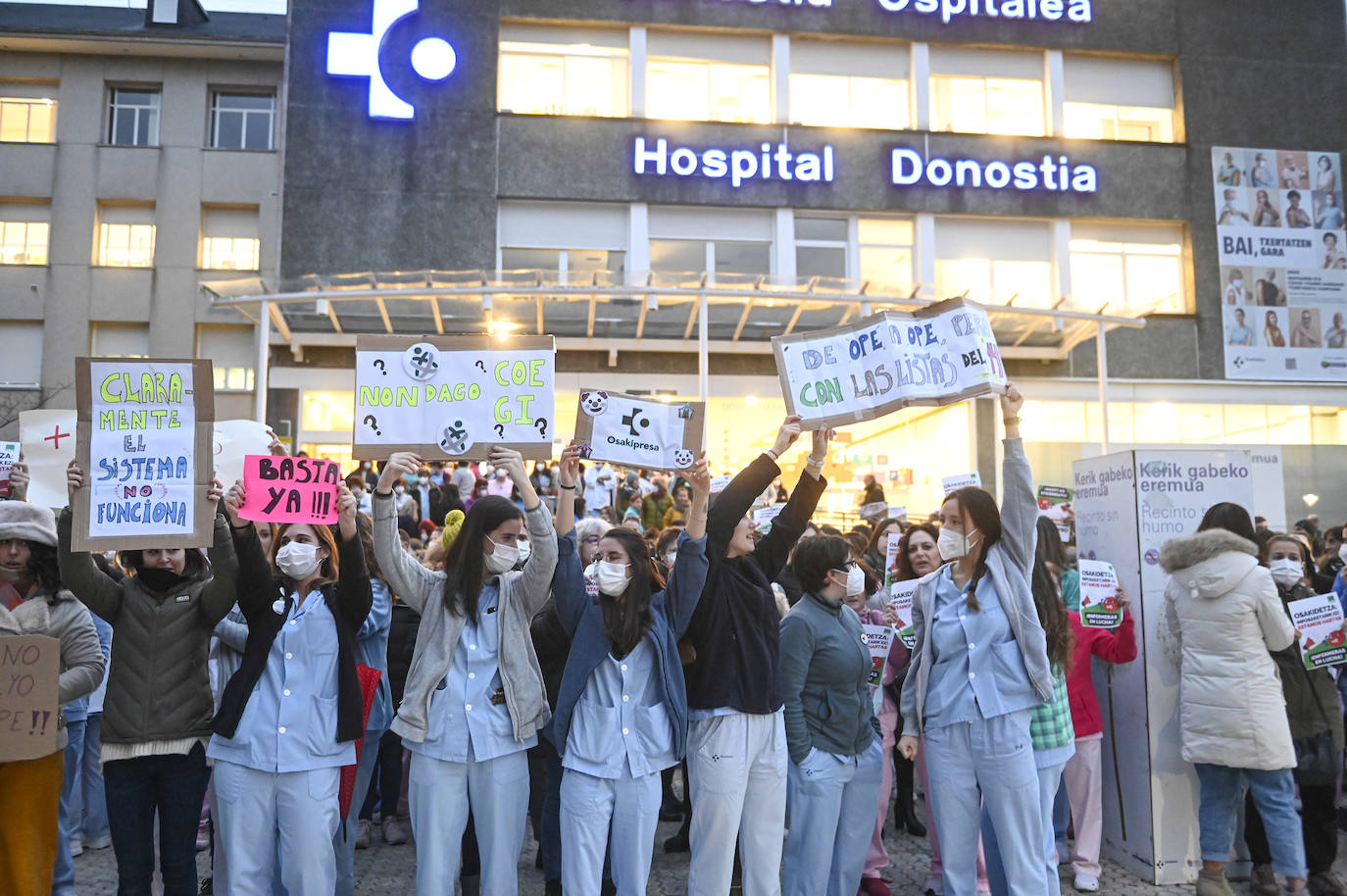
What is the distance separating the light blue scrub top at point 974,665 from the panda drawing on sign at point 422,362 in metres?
2.89

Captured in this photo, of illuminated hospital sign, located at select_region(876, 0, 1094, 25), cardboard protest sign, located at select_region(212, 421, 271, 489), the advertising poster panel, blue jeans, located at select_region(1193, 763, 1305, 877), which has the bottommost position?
blue jeans, located at select_region(1193, 763, 1305, 877)

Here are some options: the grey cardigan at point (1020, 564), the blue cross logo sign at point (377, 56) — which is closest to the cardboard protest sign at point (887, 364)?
the grey cardigan at point (1020, 564)

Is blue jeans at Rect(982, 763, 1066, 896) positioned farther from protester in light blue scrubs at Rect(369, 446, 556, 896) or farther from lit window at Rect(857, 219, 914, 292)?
lit window at Rect(857, 219, 914, 292)

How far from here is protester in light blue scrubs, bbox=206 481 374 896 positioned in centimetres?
444

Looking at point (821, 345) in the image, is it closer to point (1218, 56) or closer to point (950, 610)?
point (950, 610)

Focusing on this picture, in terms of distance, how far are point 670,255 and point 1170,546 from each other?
57.9 ft

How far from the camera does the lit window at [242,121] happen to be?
27.2 m

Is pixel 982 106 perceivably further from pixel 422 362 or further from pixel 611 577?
pixel 611 577

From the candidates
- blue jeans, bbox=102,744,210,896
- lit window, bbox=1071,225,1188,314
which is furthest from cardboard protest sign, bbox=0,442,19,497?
lit window, bbox=1071,225,1188,314

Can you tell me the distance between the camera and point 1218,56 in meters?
24.4

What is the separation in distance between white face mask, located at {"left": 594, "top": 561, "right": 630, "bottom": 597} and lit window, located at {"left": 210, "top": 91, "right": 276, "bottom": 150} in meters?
26.2

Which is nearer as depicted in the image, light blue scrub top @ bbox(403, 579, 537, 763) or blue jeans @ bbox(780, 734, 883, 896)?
light blue scrub top @ bbox(403, 579, 537, 763)

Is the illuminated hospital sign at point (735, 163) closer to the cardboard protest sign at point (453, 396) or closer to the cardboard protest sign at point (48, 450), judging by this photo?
the cardboard protest sign at point (48, 450)

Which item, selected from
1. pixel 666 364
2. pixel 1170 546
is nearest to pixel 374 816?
pixel 1170 546
